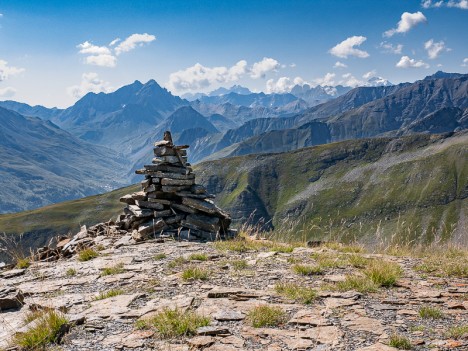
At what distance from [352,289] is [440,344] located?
308 centimetres

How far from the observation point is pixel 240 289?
970cm

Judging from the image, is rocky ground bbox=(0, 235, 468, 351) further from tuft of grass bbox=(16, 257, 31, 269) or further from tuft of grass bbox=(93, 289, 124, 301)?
tuft of grass bbox=(16, 257, 31, 269)

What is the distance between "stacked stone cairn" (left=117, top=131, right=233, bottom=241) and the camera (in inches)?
747

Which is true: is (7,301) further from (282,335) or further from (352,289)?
(352,289)

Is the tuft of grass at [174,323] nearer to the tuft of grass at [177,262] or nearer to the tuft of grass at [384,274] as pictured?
the tuft of grass at [177,262]

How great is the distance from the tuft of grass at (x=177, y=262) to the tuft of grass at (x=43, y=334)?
464 cm

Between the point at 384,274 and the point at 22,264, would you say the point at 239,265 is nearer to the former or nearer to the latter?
the point at 384,274

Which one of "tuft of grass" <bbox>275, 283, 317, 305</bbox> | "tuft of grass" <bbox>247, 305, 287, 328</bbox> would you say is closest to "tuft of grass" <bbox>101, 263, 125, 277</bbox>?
"tuft of grass" <bbox>275, 283, 317, 305</bbox>

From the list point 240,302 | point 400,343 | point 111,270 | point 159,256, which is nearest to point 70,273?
point 111,270

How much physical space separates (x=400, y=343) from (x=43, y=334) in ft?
20.3

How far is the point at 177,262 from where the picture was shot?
12531 mm

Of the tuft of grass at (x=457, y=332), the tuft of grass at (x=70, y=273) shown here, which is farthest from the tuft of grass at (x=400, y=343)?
the tuft of grass at (x=70, y=273)

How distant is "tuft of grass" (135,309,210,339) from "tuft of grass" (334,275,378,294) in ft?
11.7

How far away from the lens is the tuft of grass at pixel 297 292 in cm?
875
